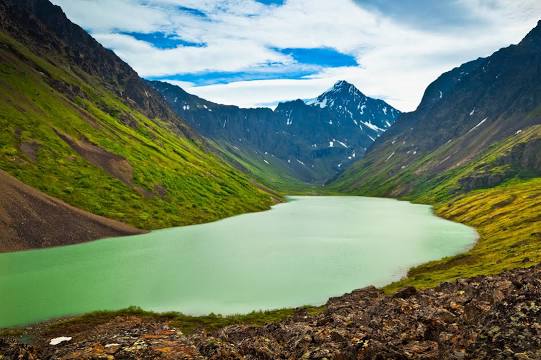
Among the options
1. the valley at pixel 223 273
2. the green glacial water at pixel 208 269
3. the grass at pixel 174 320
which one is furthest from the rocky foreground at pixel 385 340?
the green glacial water at pixel 208 269

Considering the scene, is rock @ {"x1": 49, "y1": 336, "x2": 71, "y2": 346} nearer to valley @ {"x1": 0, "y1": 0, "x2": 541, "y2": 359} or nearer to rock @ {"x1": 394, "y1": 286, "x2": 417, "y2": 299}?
valley @ {"x1": 0, "y1": 0, "x2": 541, "y2": 359}

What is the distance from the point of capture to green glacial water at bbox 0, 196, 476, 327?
66.2 metres

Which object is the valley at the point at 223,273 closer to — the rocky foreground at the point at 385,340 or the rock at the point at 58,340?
the rocky foreground at the point at 385,340

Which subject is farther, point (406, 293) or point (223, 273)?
point (223, 273)

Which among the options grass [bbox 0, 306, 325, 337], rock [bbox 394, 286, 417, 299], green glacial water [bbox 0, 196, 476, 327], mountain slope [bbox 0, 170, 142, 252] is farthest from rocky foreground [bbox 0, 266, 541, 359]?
mountain slope [bbox 0, 170, 142, 252]

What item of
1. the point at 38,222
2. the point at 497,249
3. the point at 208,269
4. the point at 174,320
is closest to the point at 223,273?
the point at 208,269

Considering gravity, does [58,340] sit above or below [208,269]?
above

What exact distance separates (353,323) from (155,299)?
41442 millimetres

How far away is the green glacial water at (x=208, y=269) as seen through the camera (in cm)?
6619

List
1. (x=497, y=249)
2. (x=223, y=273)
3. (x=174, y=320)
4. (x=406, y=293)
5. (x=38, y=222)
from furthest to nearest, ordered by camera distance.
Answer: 1. (x=38, y=222)
2. (x=497, y=249)
3. (x=223, y=273)
4. (x=174, y=320)
5. (x=406, y=293)

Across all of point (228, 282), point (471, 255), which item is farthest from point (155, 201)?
point (471, 255)

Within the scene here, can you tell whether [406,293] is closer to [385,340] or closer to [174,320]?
[385,340]

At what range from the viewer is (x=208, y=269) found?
88.0m

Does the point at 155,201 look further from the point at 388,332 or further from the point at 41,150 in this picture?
the point at 388,332
